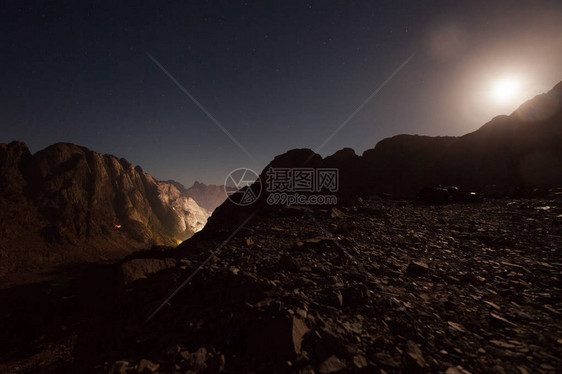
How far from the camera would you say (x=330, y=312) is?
11.6ft

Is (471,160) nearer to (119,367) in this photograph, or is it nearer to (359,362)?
(359,362)

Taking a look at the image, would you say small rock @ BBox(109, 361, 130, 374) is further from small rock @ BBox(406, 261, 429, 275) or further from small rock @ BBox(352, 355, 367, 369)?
small rock @ BBox(406, 261, 429, 275)

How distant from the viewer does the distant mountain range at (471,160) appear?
27969mm

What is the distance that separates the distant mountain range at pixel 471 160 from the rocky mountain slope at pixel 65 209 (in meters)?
78.1

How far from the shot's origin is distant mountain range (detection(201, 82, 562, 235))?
2797 cm

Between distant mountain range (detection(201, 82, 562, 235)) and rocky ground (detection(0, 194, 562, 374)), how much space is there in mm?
17048

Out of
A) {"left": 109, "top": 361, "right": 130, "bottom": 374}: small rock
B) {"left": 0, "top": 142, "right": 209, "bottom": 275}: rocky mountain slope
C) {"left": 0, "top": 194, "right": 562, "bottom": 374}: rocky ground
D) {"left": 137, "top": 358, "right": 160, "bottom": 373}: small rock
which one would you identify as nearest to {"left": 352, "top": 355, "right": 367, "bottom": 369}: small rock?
{"left": 0, "top": 194, "right": 562, "bottom": 374}: rocky ground

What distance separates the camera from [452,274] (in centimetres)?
528

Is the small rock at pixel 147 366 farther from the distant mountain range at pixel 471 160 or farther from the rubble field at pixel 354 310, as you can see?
the distant mountain range at pixel 471 160

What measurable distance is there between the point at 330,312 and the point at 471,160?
45704 millimetres

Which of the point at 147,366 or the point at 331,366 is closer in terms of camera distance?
the point at 331,366

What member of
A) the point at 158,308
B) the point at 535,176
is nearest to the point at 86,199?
the point at 158,308

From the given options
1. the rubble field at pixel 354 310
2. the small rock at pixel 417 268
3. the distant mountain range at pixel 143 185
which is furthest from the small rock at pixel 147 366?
the distant mountain range at pixel 143 185

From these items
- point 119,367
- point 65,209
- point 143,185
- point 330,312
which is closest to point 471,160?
point 330,312
